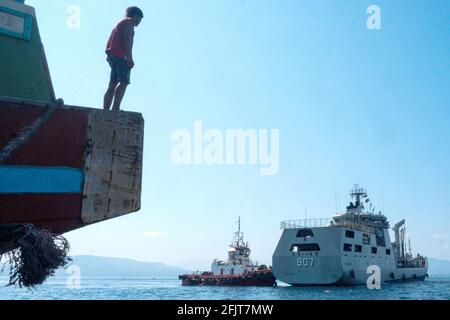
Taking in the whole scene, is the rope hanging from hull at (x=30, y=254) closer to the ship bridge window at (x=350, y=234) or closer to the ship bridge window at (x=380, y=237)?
the ship bridge window at (x=350, y=234)

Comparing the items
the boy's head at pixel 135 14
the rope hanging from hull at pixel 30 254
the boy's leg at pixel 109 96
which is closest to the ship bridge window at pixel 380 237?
the boy's leg at pixel 109 96

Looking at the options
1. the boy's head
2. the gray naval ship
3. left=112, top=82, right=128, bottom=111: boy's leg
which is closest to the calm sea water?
the gray naval ship

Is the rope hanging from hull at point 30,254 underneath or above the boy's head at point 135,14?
underneath

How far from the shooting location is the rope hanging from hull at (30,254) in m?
3.94

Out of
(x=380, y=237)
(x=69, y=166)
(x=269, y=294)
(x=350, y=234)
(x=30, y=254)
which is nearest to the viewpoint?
(x=30, y=254)

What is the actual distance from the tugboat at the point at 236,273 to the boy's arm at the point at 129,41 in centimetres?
5538

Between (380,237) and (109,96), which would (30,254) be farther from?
(380,237)

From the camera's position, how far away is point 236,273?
211 feet

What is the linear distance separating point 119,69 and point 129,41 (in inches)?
14.8

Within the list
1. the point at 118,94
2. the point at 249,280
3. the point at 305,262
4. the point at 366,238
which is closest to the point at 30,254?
the point at 118,94

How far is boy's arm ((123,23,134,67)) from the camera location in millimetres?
5340

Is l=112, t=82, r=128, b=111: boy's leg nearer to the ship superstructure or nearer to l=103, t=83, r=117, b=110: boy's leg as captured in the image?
l=103, t=83, r=117, b=110: boy's leg
